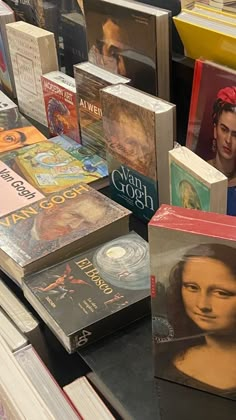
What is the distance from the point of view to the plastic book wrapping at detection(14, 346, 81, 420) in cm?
74

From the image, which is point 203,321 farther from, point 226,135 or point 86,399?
point 226,135

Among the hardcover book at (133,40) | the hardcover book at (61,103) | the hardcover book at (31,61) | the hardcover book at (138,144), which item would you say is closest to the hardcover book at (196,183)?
the hardcover book at (138,144)

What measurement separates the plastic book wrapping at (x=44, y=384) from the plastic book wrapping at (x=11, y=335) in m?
0.01

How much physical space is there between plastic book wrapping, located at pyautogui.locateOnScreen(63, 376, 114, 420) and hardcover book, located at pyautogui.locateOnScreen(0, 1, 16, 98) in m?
0.91

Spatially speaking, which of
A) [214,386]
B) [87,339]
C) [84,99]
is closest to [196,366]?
[214,386]

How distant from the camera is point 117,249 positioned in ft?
2.88

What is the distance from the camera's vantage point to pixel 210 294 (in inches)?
25.0

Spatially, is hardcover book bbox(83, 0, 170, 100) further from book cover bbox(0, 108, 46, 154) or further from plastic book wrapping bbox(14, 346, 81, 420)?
plastic book wrapping bbox(14, 346, 81, 420)

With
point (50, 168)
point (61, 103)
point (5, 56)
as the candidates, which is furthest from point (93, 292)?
point (5, 56)

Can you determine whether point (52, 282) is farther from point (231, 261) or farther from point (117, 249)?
point (231, 261)

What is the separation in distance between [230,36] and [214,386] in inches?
19.9

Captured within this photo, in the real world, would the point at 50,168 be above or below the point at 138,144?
below

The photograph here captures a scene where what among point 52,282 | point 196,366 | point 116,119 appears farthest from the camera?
point 116,119

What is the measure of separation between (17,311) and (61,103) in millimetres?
521
